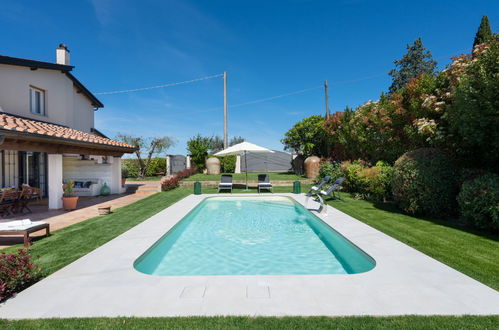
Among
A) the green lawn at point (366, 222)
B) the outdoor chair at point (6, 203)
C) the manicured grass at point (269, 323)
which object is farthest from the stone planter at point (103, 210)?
the manicured grass at point (269, 323)

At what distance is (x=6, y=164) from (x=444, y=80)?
18.3 meters

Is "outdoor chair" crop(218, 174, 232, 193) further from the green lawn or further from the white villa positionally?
the white villa

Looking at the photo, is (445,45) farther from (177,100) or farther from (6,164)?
(6,164)

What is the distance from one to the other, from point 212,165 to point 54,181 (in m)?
14.4

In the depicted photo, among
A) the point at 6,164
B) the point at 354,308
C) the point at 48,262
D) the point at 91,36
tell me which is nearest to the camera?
the point at 354,308

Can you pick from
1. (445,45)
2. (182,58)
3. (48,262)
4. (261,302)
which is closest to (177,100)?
(182,58)

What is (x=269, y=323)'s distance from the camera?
2744 millimetres

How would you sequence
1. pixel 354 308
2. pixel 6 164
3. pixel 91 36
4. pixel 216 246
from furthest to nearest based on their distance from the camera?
1. pixel 91 36
2. pixel 6 164
3. pixel 216 246
4. pixel 354 308

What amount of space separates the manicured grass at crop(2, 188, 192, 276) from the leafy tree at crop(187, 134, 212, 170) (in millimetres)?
14630

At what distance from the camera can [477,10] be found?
14945mm

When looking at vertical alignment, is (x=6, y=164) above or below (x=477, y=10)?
below

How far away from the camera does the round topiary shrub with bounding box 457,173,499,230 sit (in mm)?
5770

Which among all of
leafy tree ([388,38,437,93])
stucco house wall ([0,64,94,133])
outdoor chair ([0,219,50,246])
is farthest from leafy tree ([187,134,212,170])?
leafy tree ([388,38,437,93])

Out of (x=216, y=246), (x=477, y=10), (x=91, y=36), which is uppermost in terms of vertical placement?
(x=91, y=36)
